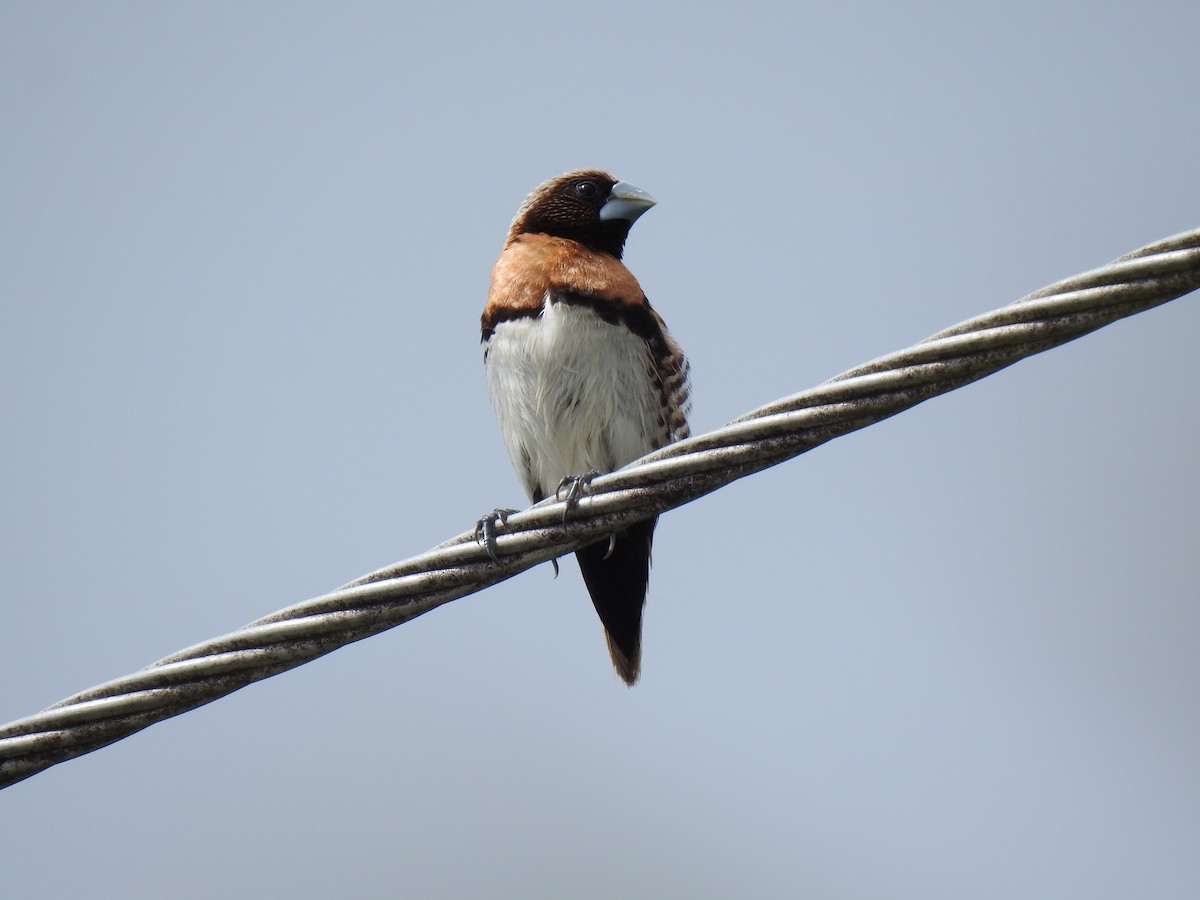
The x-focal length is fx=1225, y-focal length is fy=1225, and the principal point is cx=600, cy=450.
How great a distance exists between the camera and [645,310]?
183 inches

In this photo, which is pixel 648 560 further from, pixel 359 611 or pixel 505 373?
pixel 359 611

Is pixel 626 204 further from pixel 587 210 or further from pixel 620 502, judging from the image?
pixel 620 502

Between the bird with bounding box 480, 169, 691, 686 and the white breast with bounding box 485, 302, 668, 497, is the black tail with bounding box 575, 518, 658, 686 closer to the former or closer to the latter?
the bird with bounding box 480, 169, 691, 686

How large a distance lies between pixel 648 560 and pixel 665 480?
90.6 inches

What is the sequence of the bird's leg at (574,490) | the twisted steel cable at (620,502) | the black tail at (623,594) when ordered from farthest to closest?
the black tail at (623,594)
the bird's leg at (574,490)
the twisted steel cable at (620,502)

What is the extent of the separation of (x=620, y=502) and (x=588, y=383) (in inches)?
72.5

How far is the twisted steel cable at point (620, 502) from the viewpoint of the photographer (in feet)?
7.41

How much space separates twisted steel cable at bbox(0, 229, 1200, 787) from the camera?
2.26 metres

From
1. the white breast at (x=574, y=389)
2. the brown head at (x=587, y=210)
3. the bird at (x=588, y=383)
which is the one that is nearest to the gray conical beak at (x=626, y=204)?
the brown head at (x=587, y=210)

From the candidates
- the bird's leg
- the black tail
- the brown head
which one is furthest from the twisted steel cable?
the brown head

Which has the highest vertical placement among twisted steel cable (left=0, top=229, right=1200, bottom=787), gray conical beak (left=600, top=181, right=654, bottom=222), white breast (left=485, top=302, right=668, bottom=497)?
gray conical beak (left=600, top=181, right=654, bottom=222)

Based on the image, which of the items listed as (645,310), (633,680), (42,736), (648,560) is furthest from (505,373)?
(42,736)

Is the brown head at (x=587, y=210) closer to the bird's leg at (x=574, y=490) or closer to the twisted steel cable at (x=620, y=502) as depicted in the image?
the bird's leg at (x=574, y=490)

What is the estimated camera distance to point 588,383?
443cm
